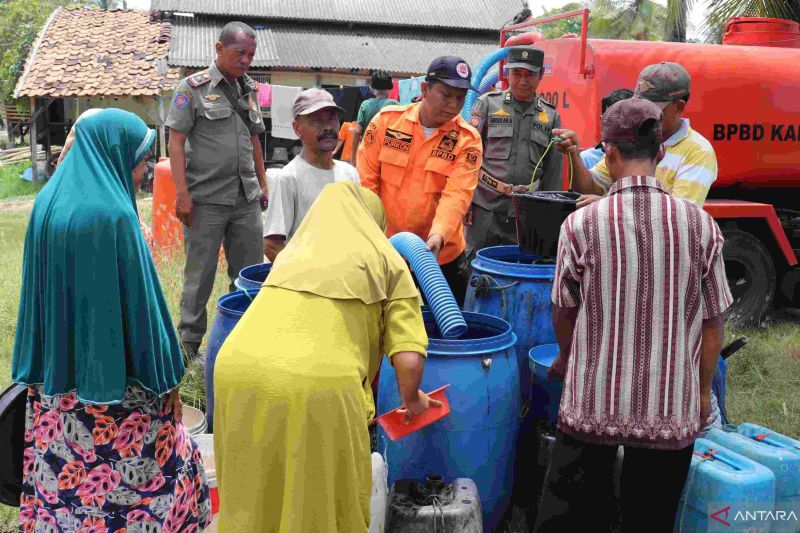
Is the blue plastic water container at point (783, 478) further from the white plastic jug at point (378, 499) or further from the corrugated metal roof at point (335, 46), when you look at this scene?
the corrugated metal roof at point (335, 46)

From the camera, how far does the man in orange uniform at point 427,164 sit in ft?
12.4

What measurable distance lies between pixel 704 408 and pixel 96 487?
2.04 meters

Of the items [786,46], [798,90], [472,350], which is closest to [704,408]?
[472,350]

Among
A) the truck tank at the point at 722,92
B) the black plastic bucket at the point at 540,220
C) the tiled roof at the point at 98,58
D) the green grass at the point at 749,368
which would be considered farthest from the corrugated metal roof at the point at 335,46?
the black plastic bucket at the point at 540,220

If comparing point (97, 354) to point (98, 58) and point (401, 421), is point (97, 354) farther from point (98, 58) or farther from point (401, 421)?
point (98, 58)

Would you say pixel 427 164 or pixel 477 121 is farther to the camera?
pixel 477 121

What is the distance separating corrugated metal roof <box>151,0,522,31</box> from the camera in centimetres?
1942

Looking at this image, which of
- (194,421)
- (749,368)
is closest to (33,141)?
(194,421)

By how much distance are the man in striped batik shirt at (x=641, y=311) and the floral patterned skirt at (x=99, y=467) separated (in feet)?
4.56

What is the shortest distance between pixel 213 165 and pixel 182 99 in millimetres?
445

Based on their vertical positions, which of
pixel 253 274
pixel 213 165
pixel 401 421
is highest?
pixel 213 165

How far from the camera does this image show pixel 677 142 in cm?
338

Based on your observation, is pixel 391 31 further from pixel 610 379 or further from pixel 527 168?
pixel 610 379

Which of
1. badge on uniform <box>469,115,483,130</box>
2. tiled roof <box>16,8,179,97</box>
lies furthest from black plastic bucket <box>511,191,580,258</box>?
tiled roof <box>16,8,179,97</box>
